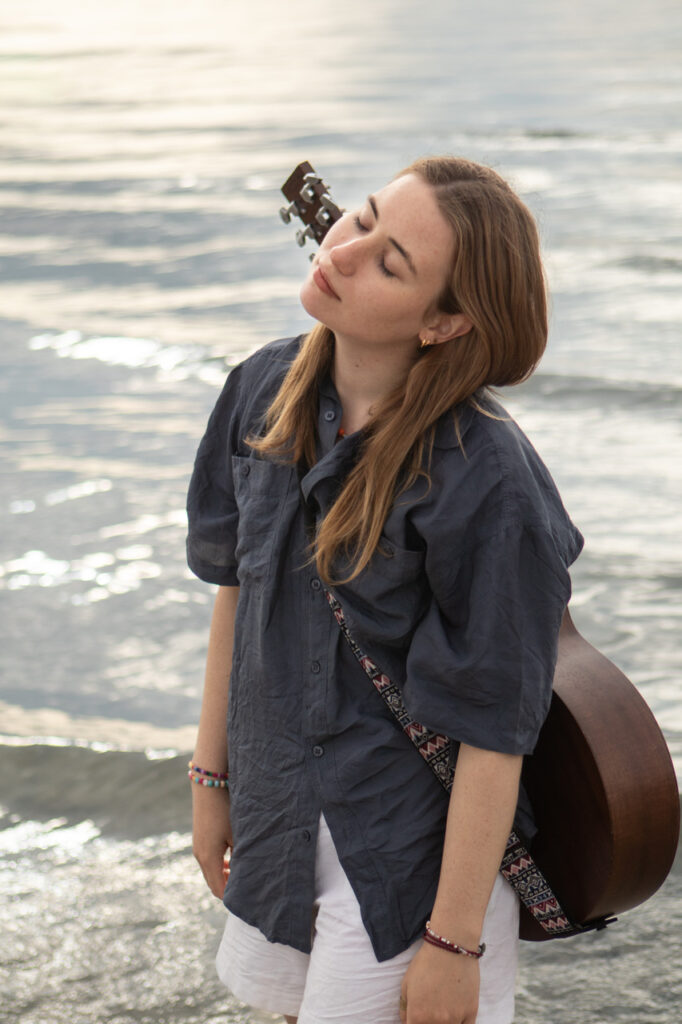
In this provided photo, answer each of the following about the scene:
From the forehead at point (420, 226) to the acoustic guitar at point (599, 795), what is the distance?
1.91 ft

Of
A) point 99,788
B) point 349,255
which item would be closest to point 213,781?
point 349,255

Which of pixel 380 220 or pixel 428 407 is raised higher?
pixel 380 220

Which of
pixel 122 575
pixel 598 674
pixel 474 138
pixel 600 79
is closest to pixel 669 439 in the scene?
pixel 122 575

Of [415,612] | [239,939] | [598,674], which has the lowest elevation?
[239,939]

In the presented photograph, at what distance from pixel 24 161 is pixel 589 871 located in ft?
39.3

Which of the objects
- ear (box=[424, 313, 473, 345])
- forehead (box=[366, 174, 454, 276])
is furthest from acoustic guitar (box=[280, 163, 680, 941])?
forehead (box=[366, 174, 454, 276])

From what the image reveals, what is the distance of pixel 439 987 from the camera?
1.63 m

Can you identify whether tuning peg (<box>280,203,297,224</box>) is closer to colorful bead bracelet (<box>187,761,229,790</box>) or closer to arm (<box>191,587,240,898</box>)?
arm (<box>191,587,240,898</box>)

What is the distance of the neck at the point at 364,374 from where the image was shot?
172cm

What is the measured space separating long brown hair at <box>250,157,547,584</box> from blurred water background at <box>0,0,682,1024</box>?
0.83ft

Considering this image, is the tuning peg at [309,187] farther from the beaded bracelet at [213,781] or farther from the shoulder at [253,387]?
the beaded bracelet at [213,781]

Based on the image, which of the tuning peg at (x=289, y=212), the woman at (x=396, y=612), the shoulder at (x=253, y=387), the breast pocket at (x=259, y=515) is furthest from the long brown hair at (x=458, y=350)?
the tuning peg at (x=289, y=212)

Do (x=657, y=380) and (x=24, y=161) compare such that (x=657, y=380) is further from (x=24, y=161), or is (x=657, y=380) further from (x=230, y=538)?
(x=24, y=161)

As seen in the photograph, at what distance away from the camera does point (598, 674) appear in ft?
5.89
